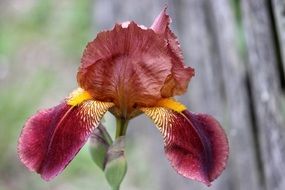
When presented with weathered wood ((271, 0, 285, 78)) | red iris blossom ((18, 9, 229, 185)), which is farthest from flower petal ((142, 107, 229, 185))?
weathered wood ((271, 0, 285, 78))

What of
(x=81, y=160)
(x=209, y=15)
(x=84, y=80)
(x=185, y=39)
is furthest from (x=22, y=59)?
(x=84, y=80)

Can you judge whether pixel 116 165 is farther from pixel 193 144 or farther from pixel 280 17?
pixel 280 17

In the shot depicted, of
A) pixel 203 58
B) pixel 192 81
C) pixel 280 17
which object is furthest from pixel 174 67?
pixel 192 81

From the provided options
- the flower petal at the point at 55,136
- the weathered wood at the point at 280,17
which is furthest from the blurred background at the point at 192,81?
the flower petal at the point at 55,136

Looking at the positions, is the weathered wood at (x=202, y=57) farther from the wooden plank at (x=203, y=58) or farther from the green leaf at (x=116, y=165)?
the green leaf at (x=116, y=165)

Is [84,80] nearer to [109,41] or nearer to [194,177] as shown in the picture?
[109,41]

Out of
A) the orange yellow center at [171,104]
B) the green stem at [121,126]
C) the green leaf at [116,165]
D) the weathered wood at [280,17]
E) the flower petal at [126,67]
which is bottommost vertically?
the green leaf at [116,165]

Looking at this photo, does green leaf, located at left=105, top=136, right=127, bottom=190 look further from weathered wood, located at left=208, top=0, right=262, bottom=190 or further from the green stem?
weathered wood, located at left=208, top=0, right=262, bottom=190
